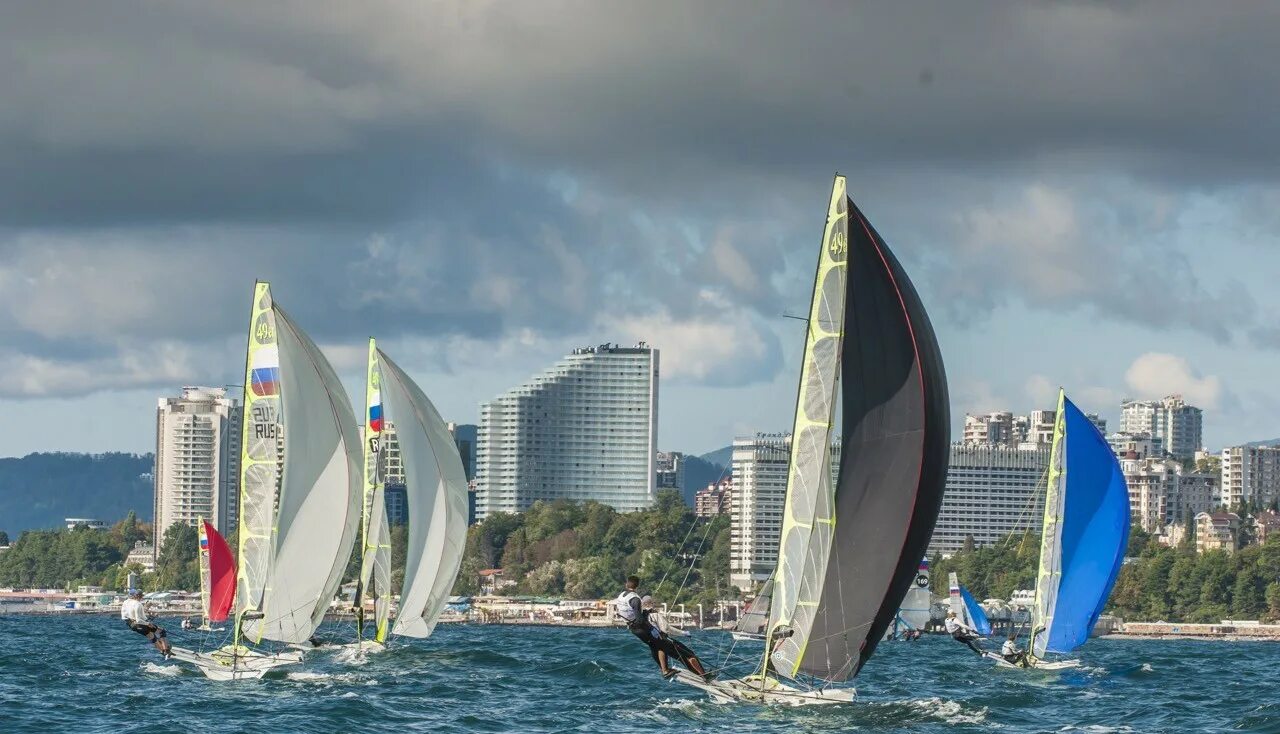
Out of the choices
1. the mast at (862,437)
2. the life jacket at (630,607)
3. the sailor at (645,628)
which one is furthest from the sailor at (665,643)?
the mast at (862,437)

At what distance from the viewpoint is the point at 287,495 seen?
196ft

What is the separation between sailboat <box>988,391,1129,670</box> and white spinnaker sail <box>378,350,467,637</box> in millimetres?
19176

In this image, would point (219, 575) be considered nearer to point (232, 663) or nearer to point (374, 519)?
point (374, 519)

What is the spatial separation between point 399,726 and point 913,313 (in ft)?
47.4

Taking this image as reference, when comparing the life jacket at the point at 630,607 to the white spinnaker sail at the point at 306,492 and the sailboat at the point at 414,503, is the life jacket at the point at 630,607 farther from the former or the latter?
the sailboat at the point at 414,503

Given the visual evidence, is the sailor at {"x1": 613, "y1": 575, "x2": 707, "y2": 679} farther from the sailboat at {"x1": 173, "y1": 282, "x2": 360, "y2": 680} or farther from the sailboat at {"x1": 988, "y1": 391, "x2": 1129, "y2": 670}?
the sailboat at {"x1": 988, "y1": 391, "x2": 1129, "y2": 670}

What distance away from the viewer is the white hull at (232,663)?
56.2 meters

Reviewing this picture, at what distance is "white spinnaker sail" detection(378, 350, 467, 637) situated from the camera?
227 ft

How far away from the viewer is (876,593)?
43688mm

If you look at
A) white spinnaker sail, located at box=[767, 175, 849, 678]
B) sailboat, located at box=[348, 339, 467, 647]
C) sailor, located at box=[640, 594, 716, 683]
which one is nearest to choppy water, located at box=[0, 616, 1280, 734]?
sailor, located at box=[640, 594, 716, 683]

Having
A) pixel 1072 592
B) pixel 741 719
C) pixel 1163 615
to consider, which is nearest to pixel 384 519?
pixel 1072 592

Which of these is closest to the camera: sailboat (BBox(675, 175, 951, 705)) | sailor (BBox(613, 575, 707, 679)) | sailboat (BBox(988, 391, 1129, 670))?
sailboat (BBox(675, 175, 951, 705))

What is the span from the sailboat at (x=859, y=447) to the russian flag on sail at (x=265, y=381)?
1913 centimetres

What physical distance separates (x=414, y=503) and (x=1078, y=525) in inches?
843
